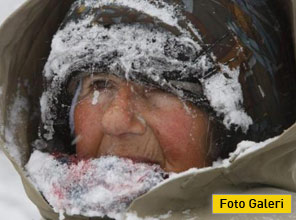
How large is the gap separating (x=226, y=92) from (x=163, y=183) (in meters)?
0.45

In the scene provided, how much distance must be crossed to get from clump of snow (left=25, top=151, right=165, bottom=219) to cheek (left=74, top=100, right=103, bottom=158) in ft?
0.44

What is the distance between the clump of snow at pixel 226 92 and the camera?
216 centimetres

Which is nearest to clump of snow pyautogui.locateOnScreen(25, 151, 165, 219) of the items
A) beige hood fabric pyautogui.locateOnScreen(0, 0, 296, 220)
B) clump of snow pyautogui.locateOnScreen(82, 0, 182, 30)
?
beige hood fabric pyautogui.locateOnScreen(0, 0, 296, 220)

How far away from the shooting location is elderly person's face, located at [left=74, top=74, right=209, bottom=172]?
2221 mm

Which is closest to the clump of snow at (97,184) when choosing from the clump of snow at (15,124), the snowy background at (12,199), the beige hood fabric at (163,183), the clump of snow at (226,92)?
the beige hood fabric at (163,183)

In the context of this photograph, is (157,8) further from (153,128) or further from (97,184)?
(97,184)

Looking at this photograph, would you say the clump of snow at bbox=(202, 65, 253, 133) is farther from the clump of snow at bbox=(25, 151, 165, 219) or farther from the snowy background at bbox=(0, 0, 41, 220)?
the snowy background at bbox=(0, 0, 41, 220)

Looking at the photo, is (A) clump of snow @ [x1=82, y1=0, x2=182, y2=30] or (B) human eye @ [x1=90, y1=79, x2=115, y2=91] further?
(B) human eye @ [x1=90, y1=79, x2=115, y2=91]

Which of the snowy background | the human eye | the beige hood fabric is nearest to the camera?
the beige hood fabric

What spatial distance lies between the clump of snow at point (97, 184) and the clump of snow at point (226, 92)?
323 millimetres

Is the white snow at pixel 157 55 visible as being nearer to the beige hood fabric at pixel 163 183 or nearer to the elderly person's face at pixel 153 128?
the elderly person's face at pixel 153 128

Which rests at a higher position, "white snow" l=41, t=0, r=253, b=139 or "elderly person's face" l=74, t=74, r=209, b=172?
"white snow" l=41, t=0, r=253, b=139

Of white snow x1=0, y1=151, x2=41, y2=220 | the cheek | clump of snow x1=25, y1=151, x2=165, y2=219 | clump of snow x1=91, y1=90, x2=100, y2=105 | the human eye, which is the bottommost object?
white snow x1=0, y1=151, x2=41, y2=220

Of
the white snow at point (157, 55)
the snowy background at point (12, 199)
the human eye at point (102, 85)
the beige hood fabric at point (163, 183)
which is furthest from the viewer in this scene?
the snowy background at point (12, 199)
